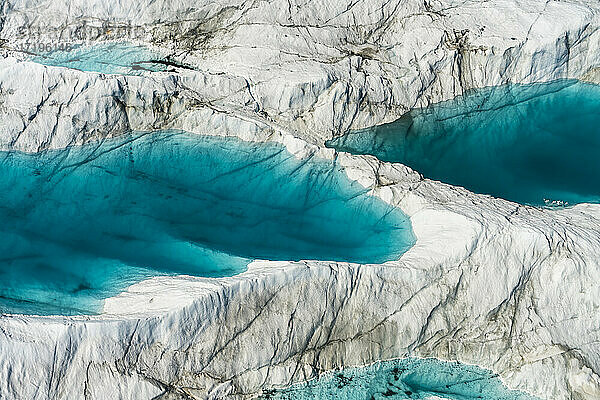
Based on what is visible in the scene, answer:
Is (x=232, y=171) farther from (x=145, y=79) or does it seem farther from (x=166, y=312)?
(x=166, y=312)

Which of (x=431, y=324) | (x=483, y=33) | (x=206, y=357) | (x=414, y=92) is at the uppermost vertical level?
(x=483, y=33)

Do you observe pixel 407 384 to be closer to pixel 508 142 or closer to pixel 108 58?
pixel 508 142

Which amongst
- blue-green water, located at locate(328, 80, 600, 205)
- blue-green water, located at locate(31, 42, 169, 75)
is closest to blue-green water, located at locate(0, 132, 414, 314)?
blue-green water, located at locate(31, 42, 169, 75)

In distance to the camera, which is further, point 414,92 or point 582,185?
point 414,92

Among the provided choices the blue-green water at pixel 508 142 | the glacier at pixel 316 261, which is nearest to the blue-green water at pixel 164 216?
the glacier at pixel 316 261

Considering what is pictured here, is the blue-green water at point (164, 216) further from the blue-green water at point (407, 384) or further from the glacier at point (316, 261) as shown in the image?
the blue-green water at point (407, 384)

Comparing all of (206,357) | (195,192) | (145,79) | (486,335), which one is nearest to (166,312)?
(206,357)
